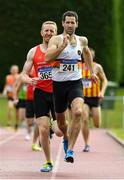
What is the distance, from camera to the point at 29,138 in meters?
20.4

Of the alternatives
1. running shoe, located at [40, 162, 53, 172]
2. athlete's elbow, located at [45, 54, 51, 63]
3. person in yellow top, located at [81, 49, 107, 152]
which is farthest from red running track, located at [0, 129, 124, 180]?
athlete's elbow, located at [45, 54, 51, 63]

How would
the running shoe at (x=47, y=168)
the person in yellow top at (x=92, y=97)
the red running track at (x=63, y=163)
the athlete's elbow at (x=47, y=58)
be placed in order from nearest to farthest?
1. the athlete's elbow at (x=47, y=58)
2. the red running track at (x=63, y=163)
3. the running shoe at (x=47, y=168)
4. the person in yellow top at (x=92, y=97)

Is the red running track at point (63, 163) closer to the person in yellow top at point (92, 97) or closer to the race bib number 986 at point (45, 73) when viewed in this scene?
the person in yellow top at point (92, 97)

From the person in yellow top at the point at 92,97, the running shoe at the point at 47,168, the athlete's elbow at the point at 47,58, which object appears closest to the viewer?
the athlete's elbow at the point at 47,58

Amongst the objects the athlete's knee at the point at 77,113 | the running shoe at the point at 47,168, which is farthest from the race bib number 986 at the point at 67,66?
the running shoe at the point at 47,168

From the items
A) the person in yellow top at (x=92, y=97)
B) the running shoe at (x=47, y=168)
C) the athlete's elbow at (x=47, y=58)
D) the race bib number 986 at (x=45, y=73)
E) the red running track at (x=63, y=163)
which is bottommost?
the red running track at (x=63, y=163)

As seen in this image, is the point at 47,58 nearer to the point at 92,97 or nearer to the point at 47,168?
the point at 47,168

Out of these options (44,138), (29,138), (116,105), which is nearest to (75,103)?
(44,138)

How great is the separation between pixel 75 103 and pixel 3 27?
32.4m

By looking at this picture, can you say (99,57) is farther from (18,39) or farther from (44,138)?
(44,138)

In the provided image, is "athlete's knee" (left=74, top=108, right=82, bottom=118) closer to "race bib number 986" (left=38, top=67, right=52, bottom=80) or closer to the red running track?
the red running track

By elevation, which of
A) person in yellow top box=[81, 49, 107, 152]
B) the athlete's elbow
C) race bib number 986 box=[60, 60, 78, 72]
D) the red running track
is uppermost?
the athlete's elbow

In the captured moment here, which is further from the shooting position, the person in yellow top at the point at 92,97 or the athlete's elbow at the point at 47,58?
the person in yellow top at the point at 92,97

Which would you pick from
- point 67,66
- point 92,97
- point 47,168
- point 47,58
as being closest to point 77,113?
point 67,66
